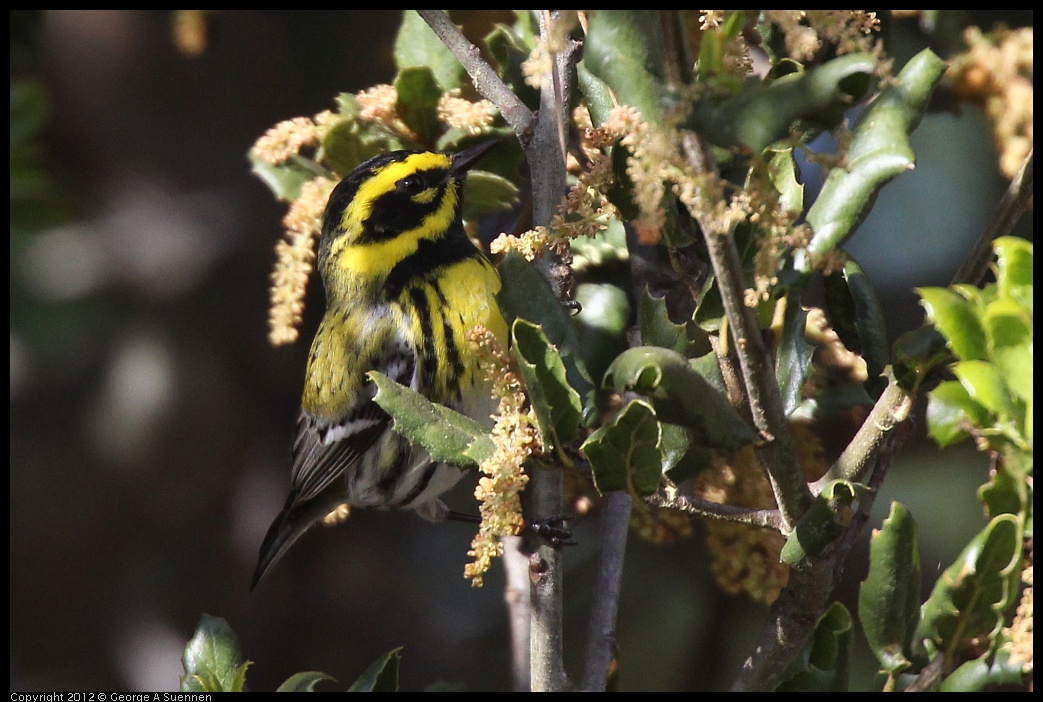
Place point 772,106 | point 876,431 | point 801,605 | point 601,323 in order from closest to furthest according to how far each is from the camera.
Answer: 1. point 772,106
2. point 876,431
3. point 801,605
4. point 601,323

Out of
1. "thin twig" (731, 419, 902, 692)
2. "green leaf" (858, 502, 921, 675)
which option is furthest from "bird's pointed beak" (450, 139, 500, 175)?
"green leaf" (858, 502, 921, 675)

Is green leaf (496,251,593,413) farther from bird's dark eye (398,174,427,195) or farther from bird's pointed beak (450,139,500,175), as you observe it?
bird's dark eye (398,174,427,195)

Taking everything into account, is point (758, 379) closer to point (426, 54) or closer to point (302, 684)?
point (302, 684)

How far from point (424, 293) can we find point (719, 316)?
4.12 feet

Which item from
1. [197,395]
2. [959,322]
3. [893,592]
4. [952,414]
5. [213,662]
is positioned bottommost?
[197,395]

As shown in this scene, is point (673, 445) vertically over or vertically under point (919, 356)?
under

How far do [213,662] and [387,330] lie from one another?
40.2 inches

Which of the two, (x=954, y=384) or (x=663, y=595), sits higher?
(x=954, y=384)

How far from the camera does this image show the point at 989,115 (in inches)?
84.7

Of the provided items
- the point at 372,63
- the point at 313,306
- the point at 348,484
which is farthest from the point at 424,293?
the point at 372,63

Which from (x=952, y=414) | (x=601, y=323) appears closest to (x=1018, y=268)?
(x=952, y=414)

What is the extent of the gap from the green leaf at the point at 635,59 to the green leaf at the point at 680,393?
237mm

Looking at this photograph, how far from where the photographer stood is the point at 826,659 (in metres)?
1.26

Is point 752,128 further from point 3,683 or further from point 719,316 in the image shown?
point 3,683
